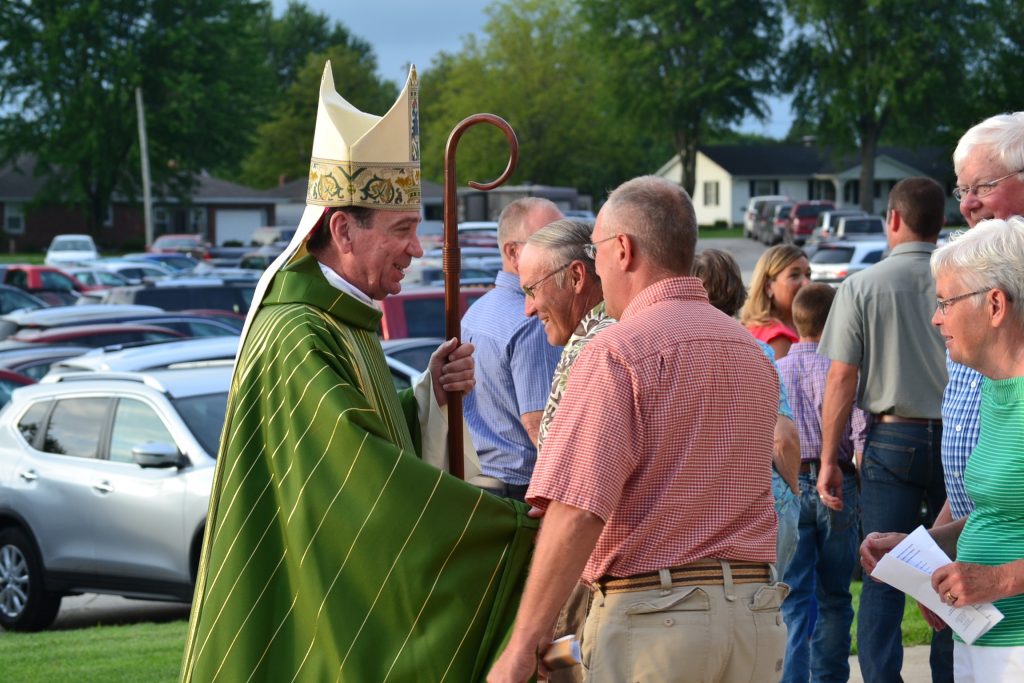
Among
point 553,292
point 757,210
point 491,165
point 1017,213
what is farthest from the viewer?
point 491,165

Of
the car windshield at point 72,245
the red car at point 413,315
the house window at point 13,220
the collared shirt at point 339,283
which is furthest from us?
the house window at point 13,220

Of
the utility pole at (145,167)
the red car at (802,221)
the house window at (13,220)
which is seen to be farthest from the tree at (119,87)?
the red car at (802,221)

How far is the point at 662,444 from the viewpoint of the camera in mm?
3594

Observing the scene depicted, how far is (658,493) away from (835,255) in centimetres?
3166

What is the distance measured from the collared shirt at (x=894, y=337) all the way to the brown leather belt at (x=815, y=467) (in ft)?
2.27

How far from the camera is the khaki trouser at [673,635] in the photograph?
3.60 metres

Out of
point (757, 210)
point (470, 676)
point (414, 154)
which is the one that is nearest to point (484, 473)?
point (414, 154)

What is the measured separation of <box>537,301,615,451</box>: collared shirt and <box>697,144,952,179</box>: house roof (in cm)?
7693

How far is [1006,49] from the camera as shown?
6456 cm

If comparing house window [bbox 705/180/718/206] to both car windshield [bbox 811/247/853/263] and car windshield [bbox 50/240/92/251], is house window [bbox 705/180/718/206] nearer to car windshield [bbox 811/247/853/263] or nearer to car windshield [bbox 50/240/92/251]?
car windshield [bbox 50/240/92/251]

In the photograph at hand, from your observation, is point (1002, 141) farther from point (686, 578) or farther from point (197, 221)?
point (197, 221)

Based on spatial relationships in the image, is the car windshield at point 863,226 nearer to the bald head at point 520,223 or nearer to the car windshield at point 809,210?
the car windshield at point 809,210

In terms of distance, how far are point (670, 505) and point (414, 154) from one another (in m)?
1.64

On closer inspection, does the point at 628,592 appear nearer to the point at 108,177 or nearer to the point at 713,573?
the point at 713,573
